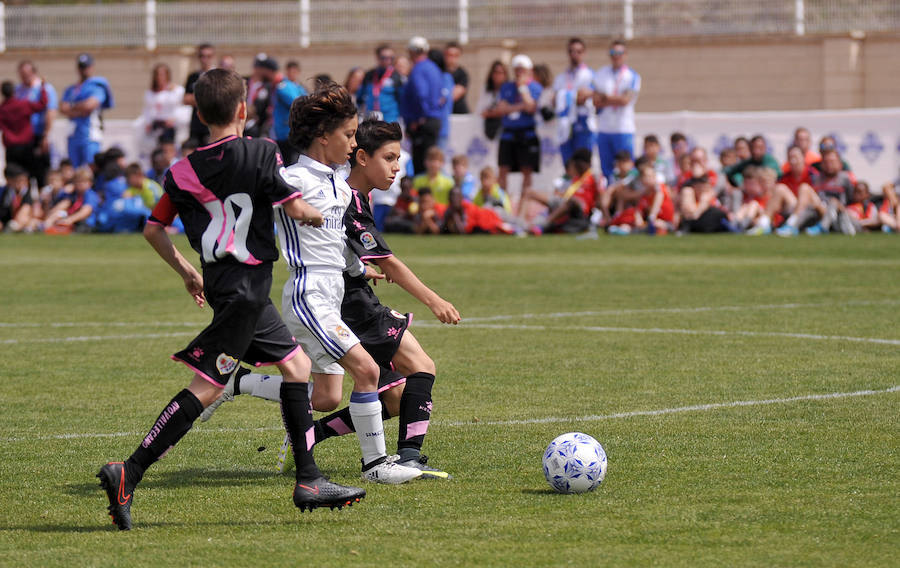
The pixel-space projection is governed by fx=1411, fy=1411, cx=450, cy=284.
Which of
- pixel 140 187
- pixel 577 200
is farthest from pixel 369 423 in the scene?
pixel 140 187

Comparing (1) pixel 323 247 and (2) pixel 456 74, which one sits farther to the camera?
(2) pixel 456 74

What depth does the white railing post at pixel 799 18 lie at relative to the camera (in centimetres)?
2869

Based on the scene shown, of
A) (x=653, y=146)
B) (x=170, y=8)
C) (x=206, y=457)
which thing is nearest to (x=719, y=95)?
(x=653, y=146)

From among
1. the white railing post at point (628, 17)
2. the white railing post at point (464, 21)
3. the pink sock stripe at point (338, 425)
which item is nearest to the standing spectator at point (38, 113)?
the white railing post at point (464, 21)

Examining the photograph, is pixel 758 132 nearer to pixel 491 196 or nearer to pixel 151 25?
pixel 491 196

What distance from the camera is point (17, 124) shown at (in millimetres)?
24141

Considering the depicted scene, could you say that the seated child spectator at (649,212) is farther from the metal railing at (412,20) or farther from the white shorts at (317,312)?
the white shorts at (317,312)

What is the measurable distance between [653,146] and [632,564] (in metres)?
17.3

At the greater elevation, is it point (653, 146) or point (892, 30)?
point (892, 30)

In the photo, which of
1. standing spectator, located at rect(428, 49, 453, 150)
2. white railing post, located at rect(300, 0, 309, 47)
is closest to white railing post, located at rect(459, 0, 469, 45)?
white railing post, located at rect(300, 0, 309, 47)

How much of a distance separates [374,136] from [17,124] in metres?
19.3

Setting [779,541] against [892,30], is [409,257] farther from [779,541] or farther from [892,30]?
[892,30]

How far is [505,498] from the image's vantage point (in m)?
5.56

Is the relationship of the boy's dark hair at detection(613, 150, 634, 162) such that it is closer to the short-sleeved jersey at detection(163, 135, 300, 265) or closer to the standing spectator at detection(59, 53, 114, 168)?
the standing spectator at detection(59, 53, 114, 168)
